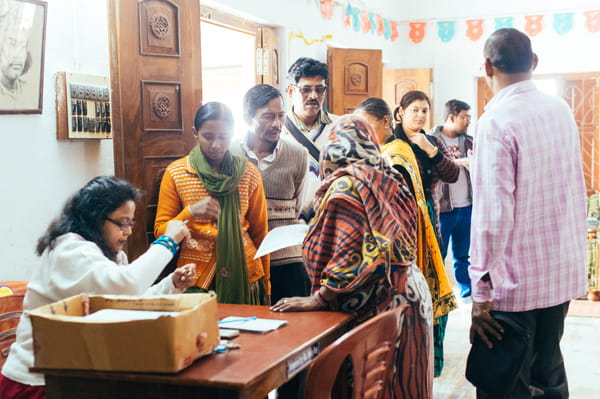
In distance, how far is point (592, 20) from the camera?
25.0ft

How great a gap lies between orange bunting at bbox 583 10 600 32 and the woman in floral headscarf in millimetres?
6225

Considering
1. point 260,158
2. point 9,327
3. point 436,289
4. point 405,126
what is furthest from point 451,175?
point 9,327

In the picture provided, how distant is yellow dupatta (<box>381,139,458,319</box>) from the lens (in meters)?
3.35

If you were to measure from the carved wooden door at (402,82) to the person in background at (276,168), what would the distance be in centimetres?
486

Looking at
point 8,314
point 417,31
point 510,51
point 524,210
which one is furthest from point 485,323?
point 417,31

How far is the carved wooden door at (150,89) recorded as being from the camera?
9.87 feet

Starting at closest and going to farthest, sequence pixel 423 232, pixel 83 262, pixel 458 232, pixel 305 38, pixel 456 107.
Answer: pixel 83 262
pixel 423 232
pixel 456 107
pixel 458 232
pixel 305 38

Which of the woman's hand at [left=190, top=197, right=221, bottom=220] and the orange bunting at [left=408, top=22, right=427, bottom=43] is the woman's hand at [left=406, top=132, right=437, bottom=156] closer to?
the woman's hand at [left=190, top=197, right=221, bottom=220]

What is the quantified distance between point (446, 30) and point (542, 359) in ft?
21.8

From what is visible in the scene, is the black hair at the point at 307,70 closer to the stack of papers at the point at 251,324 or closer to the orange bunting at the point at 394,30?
the stack of papers at the point at 251,324

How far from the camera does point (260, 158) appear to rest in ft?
Answer: 10.1

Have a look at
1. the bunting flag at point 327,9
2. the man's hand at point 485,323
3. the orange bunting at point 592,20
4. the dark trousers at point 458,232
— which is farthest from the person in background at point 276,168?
the orange bunting at point 592,20

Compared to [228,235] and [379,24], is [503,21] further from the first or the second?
[228,235]

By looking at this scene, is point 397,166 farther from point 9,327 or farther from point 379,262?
point 9,327
